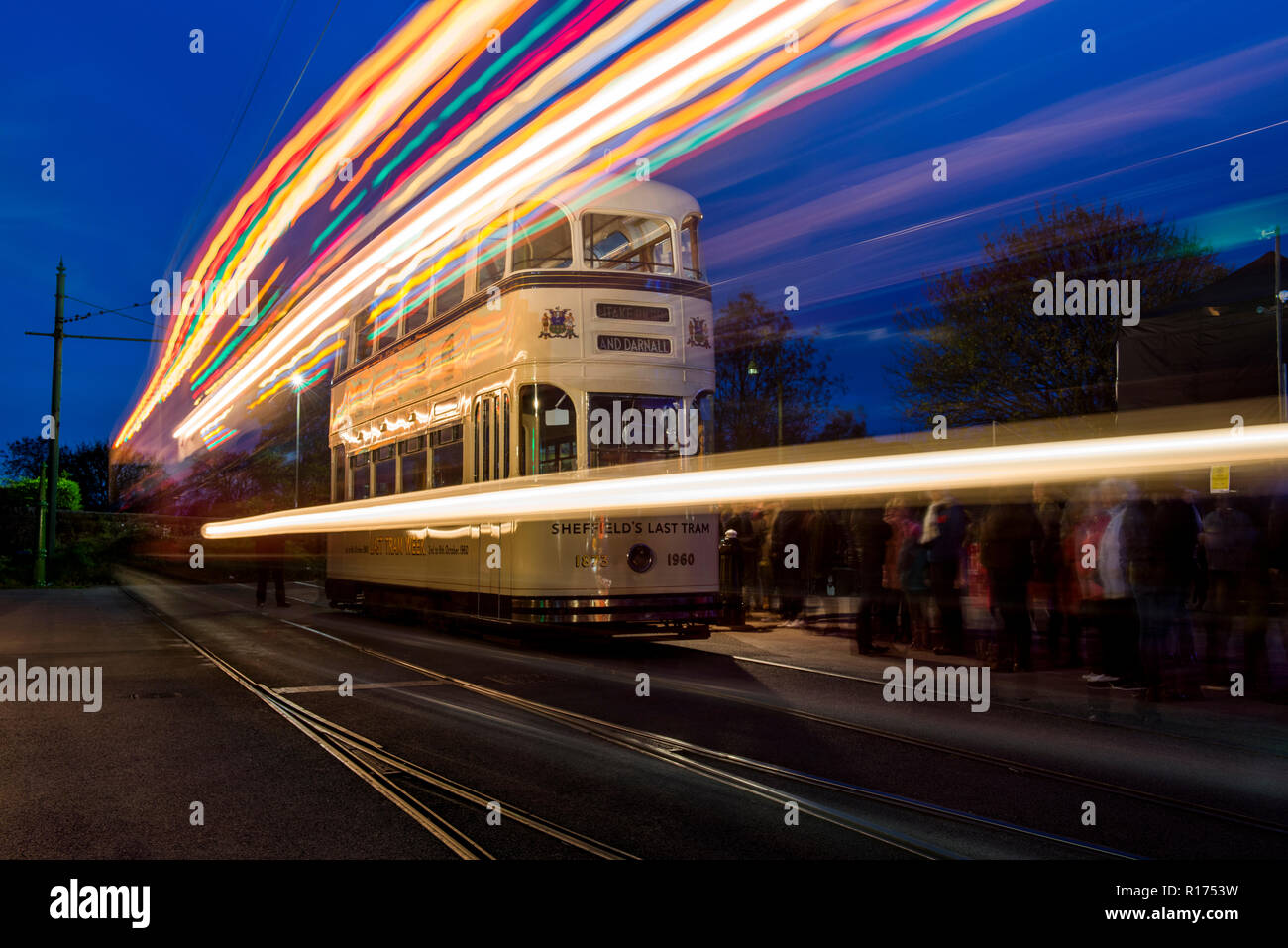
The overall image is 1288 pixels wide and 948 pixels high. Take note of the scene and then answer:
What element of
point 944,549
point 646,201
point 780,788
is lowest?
point 780,788

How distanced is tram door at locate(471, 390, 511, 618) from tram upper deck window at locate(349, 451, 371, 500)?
4.43 meters

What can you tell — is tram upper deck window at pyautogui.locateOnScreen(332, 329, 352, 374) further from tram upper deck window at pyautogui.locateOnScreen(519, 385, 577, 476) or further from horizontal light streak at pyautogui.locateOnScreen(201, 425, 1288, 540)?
tram upper deck window at pyautogui.locateOnScreen(519, 385, 577, 476)

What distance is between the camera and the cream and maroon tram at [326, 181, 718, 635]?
10.9 m

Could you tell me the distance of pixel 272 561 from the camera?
2014cm

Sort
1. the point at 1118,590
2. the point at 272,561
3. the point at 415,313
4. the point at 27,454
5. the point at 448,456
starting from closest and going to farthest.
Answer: the point at 1118,590, the point at 448,456, the point at 415,313, the point at 272,561, the point at 27,454

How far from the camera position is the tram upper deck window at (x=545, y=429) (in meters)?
11.0

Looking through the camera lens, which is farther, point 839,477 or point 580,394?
point 580,394

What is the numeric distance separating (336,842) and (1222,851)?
3954 mm

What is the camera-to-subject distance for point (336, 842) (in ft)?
15.0

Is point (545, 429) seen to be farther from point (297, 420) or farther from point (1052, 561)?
point (297, 420)

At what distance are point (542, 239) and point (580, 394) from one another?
1888 millimetres

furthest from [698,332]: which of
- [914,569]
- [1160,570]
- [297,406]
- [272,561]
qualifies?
[272,561]

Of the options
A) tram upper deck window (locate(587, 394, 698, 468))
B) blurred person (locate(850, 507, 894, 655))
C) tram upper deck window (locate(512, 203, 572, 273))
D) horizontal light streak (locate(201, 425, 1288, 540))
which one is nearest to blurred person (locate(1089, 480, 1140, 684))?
horizontal light streak (locate(201, 425, 1288, 540))
